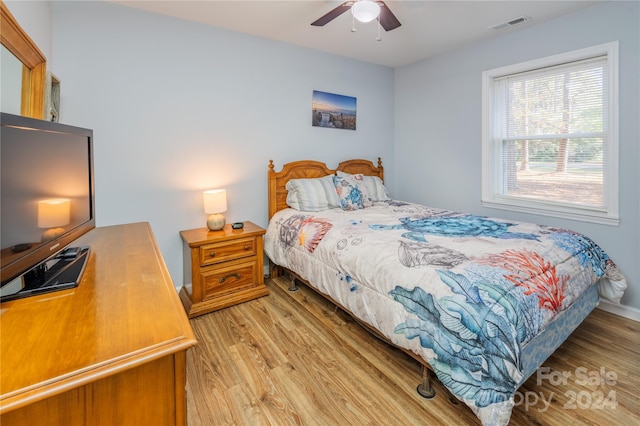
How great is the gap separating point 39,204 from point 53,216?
0.12 meters

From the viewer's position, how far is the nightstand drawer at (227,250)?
263 centimetres

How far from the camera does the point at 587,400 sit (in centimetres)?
A: 168

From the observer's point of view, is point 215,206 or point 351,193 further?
point 351,193

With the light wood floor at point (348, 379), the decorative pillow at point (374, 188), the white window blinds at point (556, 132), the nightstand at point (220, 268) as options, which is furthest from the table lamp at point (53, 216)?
the white window blinds at point (556, 132)

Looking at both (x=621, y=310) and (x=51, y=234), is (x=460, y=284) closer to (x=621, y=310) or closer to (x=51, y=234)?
(x=51, y=234)

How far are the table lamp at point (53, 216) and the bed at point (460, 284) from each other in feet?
5.13

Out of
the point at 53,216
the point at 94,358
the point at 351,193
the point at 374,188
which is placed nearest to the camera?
the point at 94,358

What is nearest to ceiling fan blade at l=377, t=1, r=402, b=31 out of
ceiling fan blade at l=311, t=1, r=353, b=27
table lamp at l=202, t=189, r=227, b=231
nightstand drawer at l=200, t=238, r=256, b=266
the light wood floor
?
ceiling fan blade at l=311, t=1, r=353, b=27

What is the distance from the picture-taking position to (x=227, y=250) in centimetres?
275

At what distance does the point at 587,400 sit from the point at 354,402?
1286 millimetres

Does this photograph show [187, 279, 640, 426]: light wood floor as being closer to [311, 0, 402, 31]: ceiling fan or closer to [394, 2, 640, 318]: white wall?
[394, 2, 640, 318]: white wall

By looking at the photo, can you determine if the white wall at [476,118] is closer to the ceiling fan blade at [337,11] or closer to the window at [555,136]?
the window at [555,136]

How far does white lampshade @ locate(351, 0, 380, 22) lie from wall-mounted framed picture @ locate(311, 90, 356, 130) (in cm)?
160

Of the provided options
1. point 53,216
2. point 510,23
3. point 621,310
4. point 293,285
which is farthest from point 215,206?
point 621,310
